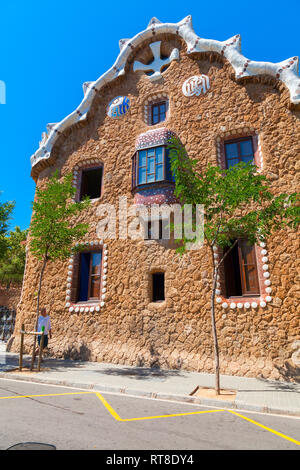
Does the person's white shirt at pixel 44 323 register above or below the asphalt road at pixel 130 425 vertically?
above

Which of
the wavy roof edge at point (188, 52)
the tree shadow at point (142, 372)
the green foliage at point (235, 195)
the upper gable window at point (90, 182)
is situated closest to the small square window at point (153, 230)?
the green foliage at point (235, 195)

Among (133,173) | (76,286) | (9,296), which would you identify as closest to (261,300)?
(133,173)

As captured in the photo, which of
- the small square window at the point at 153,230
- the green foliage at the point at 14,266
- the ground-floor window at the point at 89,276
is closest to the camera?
the small square window at the point at 153,230

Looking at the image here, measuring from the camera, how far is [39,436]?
3867mm

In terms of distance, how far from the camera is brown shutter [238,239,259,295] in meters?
9.25

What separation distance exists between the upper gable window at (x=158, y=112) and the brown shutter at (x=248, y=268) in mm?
6568

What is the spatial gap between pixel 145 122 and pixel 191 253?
6301 millimetres

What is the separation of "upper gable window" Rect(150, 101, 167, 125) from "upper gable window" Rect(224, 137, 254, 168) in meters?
3.25

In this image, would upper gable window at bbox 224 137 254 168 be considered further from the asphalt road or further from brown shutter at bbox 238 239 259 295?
the asphalt road

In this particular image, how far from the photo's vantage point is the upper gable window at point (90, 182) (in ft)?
44.1

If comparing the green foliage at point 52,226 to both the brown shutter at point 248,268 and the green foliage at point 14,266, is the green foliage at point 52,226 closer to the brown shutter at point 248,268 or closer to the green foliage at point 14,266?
the brown shutter at point 248,268

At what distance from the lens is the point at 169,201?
34.9 ft

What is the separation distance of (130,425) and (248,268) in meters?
6.42
